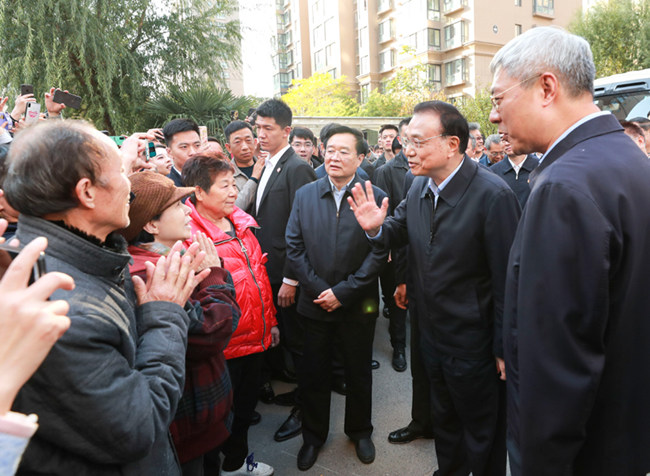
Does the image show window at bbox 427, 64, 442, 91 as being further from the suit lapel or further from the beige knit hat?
the beige knit hat

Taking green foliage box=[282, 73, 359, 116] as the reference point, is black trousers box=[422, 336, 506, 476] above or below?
below

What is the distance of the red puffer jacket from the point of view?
250 cm

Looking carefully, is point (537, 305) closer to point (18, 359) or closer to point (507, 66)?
point (507, 66)

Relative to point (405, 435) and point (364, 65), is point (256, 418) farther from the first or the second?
point (364, 65)

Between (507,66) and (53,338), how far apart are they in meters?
1.57

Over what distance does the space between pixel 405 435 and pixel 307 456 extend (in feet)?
2.33

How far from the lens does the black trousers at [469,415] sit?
7.61 ft

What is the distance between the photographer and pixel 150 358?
1328 millimetres

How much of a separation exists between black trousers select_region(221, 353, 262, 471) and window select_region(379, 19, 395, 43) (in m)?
44.4

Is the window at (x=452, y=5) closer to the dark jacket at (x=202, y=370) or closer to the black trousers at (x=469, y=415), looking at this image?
the black trousers at (x=469, y=415)

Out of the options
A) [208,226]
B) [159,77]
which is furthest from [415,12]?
[208,226]

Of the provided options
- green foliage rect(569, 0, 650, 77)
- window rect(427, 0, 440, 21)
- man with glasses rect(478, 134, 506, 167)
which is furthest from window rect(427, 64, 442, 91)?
man with glasses rect(478, 134, 506, 167)

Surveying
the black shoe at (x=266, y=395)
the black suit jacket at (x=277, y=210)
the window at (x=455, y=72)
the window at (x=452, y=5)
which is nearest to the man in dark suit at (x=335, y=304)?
the black suit jacket at (x=277, y=210)

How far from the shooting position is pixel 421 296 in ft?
8.29
